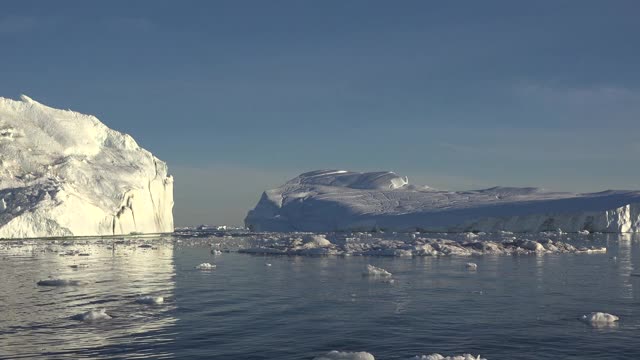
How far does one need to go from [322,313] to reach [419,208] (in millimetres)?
107518

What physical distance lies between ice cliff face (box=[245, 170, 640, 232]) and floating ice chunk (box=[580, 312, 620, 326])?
8676cm

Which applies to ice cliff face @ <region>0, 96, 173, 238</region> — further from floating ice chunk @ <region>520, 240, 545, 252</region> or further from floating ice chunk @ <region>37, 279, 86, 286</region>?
floating ice chunk @ <region>520, 240, 545, 252</region>

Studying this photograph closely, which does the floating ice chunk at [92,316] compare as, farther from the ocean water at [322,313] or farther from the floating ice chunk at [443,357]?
the floating ice chunk at [443,357]

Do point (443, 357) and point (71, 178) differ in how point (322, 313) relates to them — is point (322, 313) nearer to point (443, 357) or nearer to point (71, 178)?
point (443, 357)

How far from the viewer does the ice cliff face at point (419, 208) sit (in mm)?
99312

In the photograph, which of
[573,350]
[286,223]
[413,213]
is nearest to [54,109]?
[286,223]

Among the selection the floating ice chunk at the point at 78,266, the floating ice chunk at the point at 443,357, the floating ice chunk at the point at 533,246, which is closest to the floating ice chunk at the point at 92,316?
the floating ice chunk at the point at 443,357

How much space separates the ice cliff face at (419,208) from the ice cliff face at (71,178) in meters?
32.1

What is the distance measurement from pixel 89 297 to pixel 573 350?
16.5 meters

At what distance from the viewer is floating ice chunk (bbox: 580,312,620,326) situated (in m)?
16.3

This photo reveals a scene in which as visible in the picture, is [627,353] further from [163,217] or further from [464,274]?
[163,217]

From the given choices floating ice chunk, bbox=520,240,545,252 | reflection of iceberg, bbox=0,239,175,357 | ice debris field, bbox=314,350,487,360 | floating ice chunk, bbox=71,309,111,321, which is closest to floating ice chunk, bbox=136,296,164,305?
reflection of iceberg, bbox=0,239,175,357

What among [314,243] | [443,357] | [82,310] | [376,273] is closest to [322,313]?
[443,357]

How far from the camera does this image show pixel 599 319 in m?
16.5
